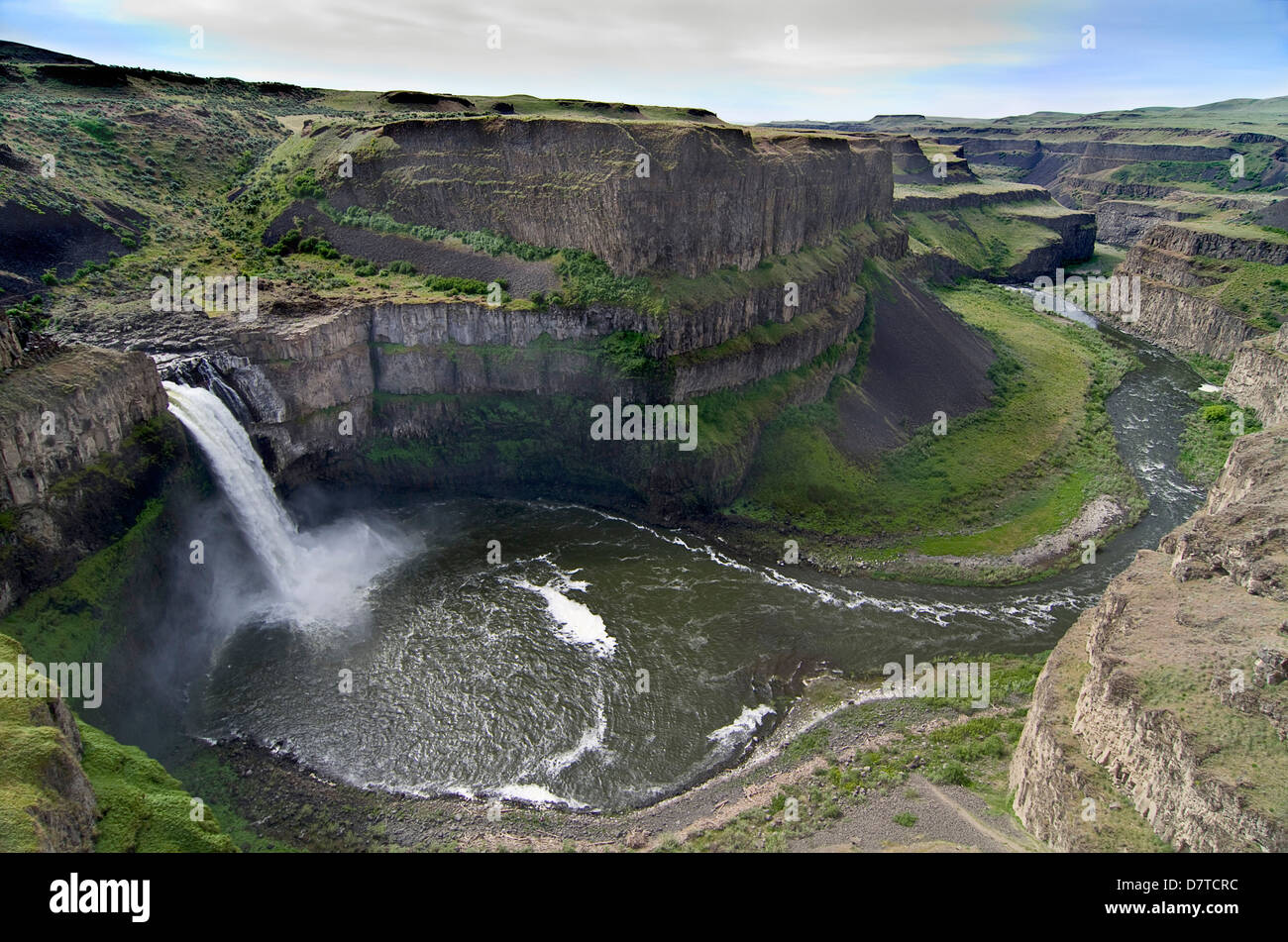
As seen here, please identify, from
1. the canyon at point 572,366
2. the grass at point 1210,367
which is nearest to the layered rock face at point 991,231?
the canyon at point 572,366

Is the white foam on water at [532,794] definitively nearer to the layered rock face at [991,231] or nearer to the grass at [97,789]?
the grass at [97,789]

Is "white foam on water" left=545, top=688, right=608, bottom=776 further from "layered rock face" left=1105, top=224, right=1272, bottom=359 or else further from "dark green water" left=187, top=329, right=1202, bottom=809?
"layered rock face" left=1105, top=224, right=1272, bottom=359

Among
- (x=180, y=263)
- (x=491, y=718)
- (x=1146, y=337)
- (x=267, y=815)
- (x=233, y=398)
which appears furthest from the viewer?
(x=1146, y=337)

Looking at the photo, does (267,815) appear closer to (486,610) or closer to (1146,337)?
(486,610)

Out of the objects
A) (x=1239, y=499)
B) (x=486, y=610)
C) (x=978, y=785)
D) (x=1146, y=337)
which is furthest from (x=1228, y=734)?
(x=1146, y=337)

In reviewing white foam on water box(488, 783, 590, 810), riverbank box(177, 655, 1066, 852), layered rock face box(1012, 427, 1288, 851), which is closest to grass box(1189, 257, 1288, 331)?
layered rock face box(1012, 427, 1288, 851)

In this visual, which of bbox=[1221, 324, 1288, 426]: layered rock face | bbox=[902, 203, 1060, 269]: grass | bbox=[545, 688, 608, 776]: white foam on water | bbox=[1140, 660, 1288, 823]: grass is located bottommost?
bbox=[545, 688, 608, 776]: white foam on water
